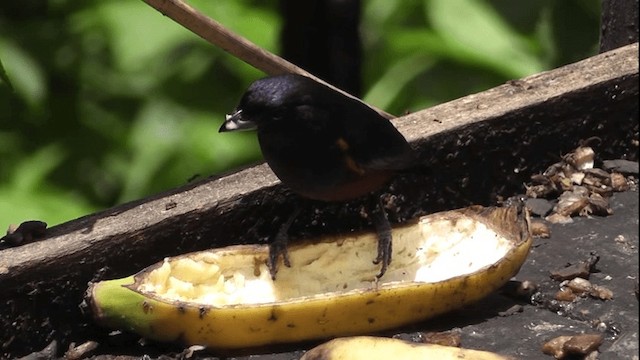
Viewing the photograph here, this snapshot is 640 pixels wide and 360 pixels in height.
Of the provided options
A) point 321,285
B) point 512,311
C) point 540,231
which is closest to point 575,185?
point 540,231

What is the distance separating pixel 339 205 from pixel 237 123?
0.47 m

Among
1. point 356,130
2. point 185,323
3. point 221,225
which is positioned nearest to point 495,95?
point 356,130

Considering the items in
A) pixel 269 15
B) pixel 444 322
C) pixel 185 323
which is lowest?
pixel 444 322

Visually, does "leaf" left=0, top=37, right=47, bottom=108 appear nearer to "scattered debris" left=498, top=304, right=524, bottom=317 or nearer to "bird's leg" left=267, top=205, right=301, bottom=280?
"bird's leg" left=267, top=205, right=301, bottom=280

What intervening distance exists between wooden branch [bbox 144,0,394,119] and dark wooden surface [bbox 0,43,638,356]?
0.82ft

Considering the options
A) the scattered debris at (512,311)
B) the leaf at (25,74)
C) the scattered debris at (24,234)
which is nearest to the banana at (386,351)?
the scattered debris at (512,311)

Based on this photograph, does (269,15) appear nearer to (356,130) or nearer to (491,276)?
(356,130)

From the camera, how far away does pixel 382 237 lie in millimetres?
2707

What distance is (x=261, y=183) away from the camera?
109 inches

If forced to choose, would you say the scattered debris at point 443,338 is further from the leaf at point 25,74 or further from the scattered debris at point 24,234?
the leaf at point 25,74

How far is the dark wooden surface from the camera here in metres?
2.54

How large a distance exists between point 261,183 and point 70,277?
1.64 feet

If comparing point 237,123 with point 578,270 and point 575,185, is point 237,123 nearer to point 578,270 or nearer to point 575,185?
point 578,270

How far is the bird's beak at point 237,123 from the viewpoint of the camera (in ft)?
8.14
